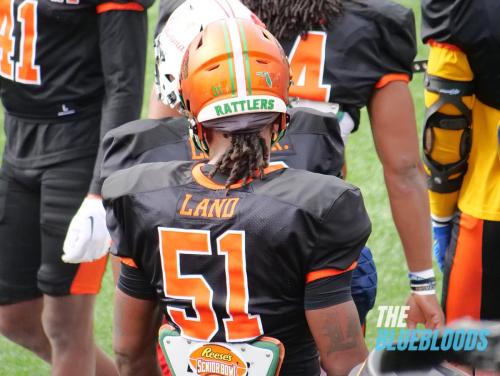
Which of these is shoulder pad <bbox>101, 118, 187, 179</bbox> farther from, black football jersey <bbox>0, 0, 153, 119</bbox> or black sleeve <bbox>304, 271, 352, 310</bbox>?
black football jersey <bbox>0, 0, 153, 119</bbox>

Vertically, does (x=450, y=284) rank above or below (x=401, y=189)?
below

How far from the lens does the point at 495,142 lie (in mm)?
3629

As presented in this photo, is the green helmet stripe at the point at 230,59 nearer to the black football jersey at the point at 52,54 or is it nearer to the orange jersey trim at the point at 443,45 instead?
the orange jersey trim at the point at 443,45

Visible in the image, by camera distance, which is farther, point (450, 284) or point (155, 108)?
point (450, 284)

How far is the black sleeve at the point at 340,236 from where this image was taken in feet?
8.09

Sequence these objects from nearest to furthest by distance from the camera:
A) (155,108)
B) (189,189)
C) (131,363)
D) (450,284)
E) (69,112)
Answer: (189,189), (131,363), (155,108), (450,284), (69,112)

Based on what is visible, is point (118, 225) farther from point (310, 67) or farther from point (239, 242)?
point (310, 67)

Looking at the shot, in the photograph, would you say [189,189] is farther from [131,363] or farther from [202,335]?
[131,363]

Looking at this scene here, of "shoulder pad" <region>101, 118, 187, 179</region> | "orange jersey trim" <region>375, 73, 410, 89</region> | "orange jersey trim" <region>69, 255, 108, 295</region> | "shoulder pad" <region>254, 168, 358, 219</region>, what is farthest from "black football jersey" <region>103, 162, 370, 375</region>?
"orange jersey trim" <region>69, 255, 108, 295</region>

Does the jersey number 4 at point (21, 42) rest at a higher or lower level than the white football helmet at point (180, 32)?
lower

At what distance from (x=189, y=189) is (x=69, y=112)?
1.66m

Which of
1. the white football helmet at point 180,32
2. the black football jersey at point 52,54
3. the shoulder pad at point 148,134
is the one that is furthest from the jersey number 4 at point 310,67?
the black football jersey at point 52,54

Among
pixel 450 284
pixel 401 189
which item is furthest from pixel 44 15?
pixel 450 284

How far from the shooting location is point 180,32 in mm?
3080
